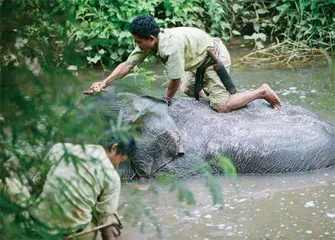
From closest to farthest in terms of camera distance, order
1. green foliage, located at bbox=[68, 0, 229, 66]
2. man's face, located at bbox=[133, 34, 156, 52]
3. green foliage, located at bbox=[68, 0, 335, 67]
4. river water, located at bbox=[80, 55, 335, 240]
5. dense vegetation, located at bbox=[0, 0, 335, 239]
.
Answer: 1. dense vegetation, located at bbox=[0, 0, 335, 239]
2. river water, located at bbox=[80, 55, 335, 240]
3. man's face, located at bbox=[133, 34, 156, 52]
4. green foliage, located at bbox=[68, 0, 229, 66]
5. green foliage, located at bbox=[68, 0, 335, 67]

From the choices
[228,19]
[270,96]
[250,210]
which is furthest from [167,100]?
[228,19]

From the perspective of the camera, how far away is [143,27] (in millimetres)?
6277

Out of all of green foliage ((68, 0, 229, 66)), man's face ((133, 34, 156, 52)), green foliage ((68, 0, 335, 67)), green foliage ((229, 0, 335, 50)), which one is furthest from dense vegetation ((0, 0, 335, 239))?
green foliage ((229, 0, 335, 50))

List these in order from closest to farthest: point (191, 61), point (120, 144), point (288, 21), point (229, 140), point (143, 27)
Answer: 1. point (120, 144)
2. point (143, 27)
3. point (229, 140)
4. point (191, 61)
5. point (288, 21)

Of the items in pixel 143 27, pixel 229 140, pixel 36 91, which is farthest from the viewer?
pixel 229 140

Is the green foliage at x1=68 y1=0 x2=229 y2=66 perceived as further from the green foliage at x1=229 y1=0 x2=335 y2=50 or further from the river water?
the river water

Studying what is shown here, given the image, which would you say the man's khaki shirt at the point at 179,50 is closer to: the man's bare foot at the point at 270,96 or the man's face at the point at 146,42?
the man's face at the point at 146,42

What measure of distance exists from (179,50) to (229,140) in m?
0.86

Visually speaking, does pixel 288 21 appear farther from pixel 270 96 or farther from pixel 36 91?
pixel 36 91

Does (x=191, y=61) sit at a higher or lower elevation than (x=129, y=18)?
higher

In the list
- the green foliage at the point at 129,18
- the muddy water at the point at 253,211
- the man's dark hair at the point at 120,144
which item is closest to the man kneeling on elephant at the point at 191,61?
the muddy water at the point at 253,211

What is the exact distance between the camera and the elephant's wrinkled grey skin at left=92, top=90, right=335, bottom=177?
6.47 m

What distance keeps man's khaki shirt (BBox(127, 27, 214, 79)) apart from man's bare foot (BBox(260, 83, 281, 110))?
596 mm

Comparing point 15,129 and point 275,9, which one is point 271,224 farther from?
point 275,9
